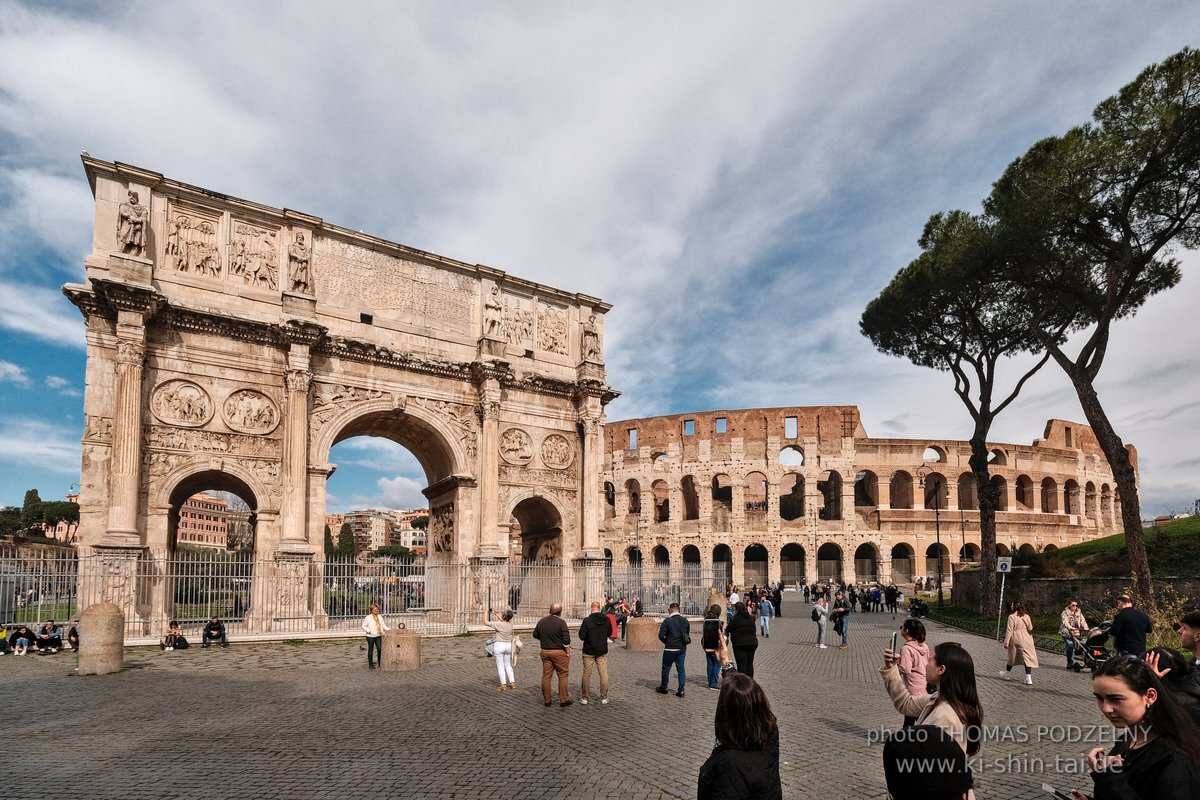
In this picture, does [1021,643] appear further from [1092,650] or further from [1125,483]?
[1125,483]

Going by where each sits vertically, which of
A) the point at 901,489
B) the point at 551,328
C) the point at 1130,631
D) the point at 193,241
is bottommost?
the point at 1130,631

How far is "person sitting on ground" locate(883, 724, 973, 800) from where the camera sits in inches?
101

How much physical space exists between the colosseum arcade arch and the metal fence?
0.58 ft

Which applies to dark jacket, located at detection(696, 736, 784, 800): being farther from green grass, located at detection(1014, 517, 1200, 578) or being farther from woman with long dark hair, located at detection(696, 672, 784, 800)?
green grass, located at detection(1014, 517, 1200, 578)

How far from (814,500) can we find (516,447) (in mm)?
26666

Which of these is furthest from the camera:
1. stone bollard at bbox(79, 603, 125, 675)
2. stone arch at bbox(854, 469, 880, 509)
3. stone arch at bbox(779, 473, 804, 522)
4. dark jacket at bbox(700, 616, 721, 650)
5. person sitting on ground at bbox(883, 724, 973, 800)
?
→ stone arch at bbox(779, 473, 804, 522)

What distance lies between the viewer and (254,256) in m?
18.4

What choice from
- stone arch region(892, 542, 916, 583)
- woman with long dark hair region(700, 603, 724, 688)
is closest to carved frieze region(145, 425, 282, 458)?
woman with long dark hair region(700, 603, 724, 688)

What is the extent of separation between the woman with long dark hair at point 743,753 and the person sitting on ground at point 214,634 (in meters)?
14.8

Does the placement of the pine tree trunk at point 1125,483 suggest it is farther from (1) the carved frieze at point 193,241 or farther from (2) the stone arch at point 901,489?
(2) the stone arch at point 901,489

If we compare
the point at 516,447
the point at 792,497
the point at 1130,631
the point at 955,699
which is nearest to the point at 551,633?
the point at 955,699

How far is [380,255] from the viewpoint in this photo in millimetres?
20234

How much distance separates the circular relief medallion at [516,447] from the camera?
21562 millimetres

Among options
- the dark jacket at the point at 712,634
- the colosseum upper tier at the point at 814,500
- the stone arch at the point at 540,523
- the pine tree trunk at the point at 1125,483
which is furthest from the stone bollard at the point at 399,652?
the colosseum upper tier at the point at 814,500
